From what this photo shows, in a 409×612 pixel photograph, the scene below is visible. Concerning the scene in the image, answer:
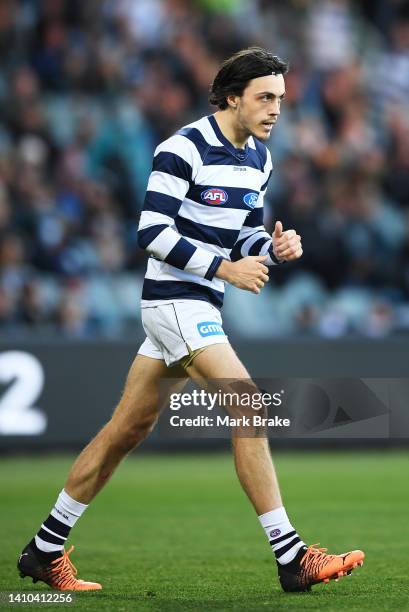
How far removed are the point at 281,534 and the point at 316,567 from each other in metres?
0.22

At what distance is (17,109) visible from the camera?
14492 millimetres

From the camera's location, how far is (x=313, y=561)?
5855 millimetres

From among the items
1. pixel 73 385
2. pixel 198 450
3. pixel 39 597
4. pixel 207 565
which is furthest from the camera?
pixel 198 450

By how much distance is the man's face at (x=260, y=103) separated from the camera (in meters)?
6.13

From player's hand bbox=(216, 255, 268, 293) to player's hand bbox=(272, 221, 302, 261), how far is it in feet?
0.83

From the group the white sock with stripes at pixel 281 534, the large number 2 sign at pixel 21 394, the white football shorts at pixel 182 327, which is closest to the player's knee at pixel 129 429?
the white football shorts at pixel 182 327

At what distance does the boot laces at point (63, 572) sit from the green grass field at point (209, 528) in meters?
0.15

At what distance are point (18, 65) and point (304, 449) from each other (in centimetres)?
559

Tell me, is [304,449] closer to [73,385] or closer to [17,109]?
[73,385]

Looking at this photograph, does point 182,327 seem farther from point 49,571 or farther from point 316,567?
point 49,571

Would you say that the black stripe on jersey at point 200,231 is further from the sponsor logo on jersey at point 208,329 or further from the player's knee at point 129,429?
the player's knee at point 129,429

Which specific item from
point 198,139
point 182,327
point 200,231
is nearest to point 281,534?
point 182,327

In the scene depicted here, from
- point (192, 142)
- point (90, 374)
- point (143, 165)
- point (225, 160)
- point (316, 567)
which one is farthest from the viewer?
point (143, 165)

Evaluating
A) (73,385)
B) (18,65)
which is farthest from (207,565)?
(18,65)
